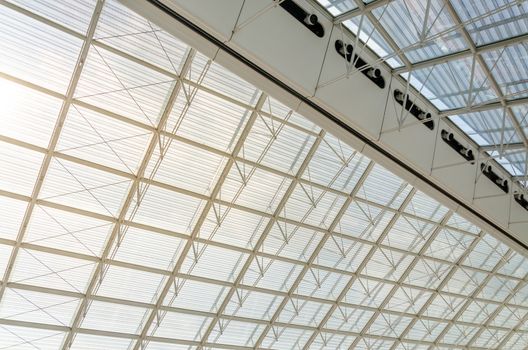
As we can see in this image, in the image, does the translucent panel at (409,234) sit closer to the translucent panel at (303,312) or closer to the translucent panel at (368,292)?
the translucent panel at (368,292)

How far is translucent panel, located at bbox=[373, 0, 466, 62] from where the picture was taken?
51.7ft

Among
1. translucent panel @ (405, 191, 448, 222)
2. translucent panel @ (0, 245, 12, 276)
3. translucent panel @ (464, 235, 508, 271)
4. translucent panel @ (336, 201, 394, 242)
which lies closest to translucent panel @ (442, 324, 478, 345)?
translucent panel @ (464, 235, 508, 271)

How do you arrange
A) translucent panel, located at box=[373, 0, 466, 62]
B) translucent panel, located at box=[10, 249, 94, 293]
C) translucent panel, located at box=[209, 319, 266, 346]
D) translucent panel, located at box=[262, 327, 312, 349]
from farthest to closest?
translucent panel, located at box=[262, 327, 312, 349]
translucent panel, located at box=[209, 319, 266, 346]
translucent panel, located at box=[10, 249, 94, 293]
translucent panel, located at box=[373, 0, 466, 62]

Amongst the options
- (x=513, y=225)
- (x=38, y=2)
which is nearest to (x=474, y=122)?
(x=513, y=225)

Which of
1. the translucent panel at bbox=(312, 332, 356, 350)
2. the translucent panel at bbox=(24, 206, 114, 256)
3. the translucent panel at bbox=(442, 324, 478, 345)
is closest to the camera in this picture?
the translucent panel at bbox=(24, 206, 114, 256)

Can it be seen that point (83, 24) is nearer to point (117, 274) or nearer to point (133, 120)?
point (133, 120)

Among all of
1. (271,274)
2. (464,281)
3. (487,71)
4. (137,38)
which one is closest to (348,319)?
(271,274)

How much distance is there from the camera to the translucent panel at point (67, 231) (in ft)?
69.7

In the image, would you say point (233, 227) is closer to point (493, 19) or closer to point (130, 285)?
point (130, 285)

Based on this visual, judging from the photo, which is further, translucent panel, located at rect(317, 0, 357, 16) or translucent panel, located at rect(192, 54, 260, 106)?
translucent panel, located at rect(192, 54, 260, 106)

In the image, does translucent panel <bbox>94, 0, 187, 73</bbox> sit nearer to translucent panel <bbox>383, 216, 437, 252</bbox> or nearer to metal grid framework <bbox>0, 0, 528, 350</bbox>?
metal grid framework <bbox>0, 0, 528, 350</bbox>

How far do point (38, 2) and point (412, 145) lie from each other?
48.9ft

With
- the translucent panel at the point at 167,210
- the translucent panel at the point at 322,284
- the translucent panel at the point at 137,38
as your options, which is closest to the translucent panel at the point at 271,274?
the translucent panel at the point at 322,284

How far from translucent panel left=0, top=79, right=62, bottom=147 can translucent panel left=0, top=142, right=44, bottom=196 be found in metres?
0.57
